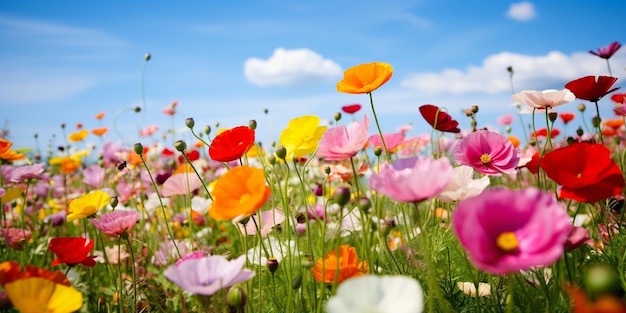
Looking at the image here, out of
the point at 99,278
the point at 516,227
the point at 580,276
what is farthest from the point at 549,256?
the point at 99,278

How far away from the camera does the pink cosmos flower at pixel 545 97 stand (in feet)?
3.68

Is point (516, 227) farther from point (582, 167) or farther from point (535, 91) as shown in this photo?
point (535, 91)

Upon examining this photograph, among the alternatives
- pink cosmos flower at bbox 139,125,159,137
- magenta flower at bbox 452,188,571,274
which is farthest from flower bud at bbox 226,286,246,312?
A: pink cosmos flower at bbox 139,125,159,137

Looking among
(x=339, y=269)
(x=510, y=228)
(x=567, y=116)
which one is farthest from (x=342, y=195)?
(x=567, y=116)

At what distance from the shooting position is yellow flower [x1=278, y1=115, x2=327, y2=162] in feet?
3.80

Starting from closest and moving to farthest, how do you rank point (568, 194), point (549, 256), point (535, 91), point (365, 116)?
point (549, 256) < point (568, 194) < point (365, 116) < point (535, 91)

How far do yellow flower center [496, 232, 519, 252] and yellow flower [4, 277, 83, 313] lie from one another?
562 millimetres

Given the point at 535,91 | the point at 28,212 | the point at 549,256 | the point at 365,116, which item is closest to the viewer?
the point at 549,256

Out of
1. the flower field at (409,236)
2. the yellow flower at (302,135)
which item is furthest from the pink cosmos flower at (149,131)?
the yellow flower at (302,135)

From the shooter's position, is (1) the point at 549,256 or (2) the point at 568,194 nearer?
(1) the point at 549,256

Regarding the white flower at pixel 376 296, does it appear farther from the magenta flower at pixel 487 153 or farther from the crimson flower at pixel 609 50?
the crimson flower at pixel 609 50

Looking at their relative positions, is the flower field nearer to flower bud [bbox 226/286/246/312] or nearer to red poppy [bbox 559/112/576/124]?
flower bud [bbox 226/286/246/312]

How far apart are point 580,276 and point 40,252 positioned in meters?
2.00

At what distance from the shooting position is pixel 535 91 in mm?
1105
